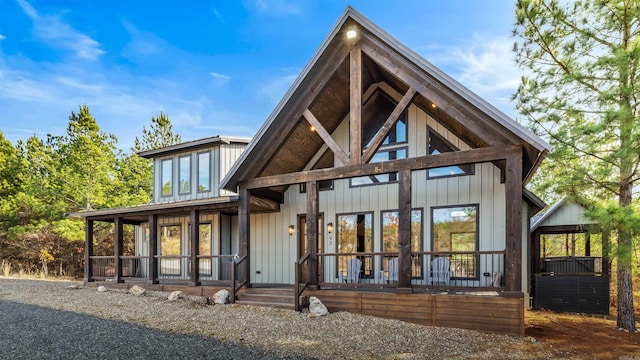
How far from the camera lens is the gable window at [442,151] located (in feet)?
32.7

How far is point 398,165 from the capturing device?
870 cm

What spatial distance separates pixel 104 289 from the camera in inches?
510

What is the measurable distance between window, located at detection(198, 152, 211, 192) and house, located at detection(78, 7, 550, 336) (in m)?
1.34

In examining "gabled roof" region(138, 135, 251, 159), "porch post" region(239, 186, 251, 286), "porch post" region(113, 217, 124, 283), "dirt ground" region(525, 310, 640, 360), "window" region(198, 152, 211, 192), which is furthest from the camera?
"window" region(198, 152, 211, 192)

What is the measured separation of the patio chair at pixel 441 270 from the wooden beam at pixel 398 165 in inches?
111

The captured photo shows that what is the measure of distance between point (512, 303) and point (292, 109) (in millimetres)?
6636

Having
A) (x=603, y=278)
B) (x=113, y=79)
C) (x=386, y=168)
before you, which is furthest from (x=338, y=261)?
(x=113, y=79)

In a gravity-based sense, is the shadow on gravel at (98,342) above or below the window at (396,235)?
below

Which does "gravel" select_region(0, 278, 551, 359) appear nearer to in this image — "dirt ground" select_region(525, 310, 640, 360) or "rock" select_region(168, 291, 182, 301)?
"dirt ground" select_region(525, 310, 640, 360)

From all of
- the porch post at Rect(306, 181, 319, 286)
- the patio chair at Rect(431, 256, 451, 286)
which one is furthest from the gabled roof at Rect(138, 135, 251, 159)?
the patio chair at Rect(431, 256, 451, 286)

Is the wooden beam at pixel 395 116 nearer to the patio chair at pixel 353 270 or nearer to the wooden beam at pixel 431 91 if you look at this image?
the wooden beam at pixel 431 91

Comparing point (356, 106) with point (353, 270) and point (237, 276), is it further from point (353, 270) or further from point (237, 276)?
point (237, 276)

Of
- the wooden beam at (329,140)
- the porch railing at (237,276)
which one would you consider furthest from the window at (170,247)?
the wooden beam at (329,140)

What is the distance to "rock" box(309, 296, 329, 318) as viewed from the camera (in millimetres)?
8523
